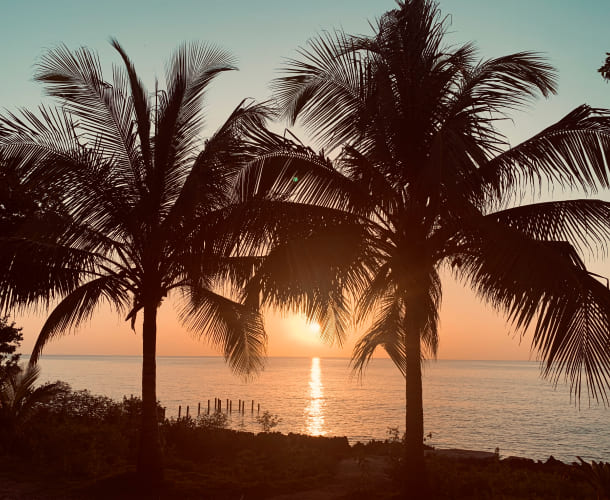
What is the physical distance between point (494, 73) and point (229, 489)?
10.1 m

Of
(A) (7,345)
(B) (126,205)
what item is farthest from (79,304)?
(A) (7,345)

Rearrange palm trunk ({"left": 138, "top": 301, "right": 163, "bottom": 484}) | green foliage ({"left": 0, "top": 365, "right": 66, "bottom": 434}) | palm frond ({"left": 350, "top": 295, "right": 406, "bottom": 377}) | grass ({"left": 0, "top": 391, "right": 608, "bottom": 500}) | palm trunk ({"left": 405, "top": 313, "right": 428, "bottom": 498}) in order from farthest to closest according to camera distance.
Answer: green foliage ({"left": 0, "top": 365, "right": 66, "bottom": 434}), palm frond ({"left": 350, "top": 295, "right": 406, "bottom": 377}), palm trunk ({"left": 138, "top": 301, "right": 163, "bottom": 484}), grass ({"left": 0, "top": 391, "right": 608, "bottom": 500}), palm trunk ({"left": 405, "top": 313, "right": 428, "bottom": 498})

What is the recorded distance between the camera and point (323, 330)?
40.5 ft

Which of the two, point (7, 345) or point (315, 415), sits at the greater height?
point (7, 345)

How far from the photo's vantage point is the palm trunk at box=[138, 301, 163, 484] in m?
12.6

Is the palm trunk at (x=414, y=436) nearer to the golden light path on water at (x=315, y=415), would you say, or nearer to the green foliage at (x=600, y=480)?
the green foliage at (x=600, y=480)

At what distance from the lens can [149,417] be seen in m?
12.8

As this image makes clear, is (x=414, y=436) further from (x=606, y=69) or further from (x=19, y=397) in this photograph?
(x=19, y=397)

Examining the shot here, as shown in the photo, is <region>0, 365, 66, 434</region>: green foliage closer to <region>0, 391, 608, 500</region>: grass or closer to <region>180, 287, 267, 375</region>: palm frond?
<region>0, 391, 608, 500</region>: grass

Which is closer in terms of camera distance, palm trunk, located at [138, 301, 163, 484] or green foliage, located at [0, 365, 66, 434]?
palm trunk, located at [138, 301, 163, 484]

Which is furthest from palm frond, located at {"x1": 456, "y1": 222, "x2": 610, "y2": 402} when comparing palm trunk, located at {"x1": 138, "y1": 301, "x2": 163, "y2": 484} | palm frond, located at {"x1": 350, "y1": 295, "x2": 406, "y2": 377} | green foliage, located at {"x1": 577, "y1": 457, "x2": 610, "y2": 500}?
palm trunk, located at {"x1": 138, "y1": 301, "x2": 163, "y2": 484}

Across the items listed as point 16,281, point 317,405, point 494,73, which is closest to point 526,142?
point 494,73

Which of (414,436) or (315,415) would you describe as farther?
(315,415)

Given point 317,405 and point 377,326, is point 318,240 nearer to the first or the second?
point 377,326
